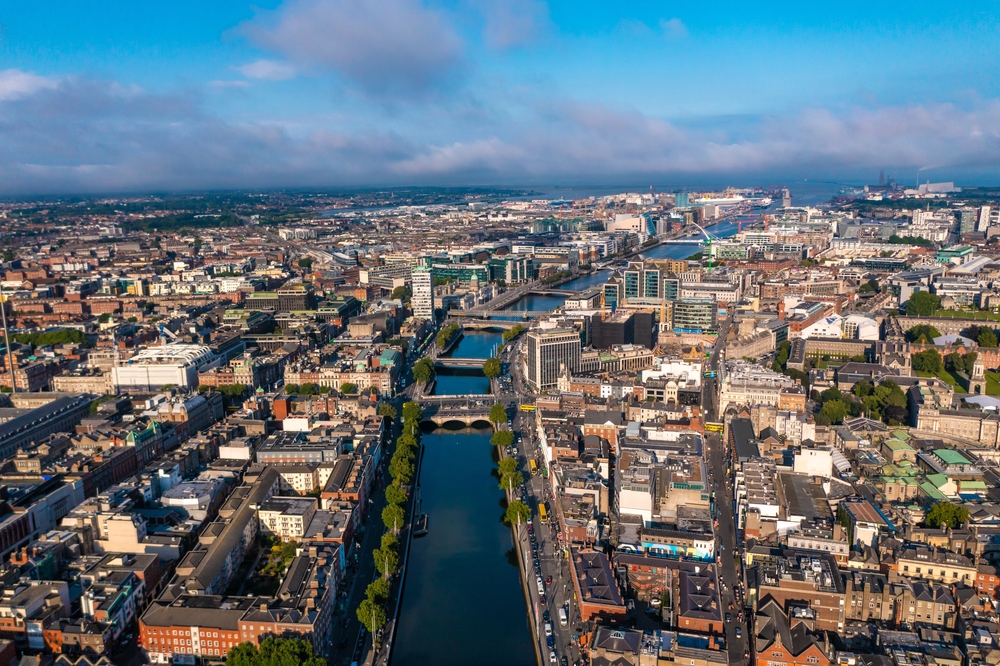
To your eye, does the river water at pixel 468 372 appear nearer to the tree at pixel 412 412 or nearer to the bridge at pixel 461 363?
the bridge at pixel 461 363

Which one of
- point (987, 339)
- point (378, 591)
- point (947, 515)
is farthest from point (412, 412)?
point (987, 339)

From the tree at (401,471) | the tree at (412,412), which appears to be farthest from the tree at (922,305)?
the tree at (401,471)

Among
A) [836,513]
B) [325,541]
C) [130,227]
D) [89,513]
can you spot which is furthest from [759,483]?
[130,227]

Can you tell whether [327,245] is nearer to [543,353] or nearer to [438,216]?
[438,216]

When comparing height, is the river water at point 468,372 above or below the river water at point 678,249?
below

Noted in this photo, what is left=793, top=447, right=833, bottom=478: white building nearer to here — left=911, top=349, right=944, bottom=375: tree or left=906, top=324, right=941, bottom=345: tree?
left=911, top=349, right=944, bottom=375: tree

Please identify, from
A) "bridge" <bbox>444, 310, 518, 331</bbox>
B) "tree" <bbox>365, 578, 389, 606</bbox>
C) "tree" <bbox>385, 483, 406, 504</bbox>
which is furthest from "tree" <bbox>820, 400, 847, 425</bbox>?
"bridge" <bbox>444, 310, 518, 331</bbox>
